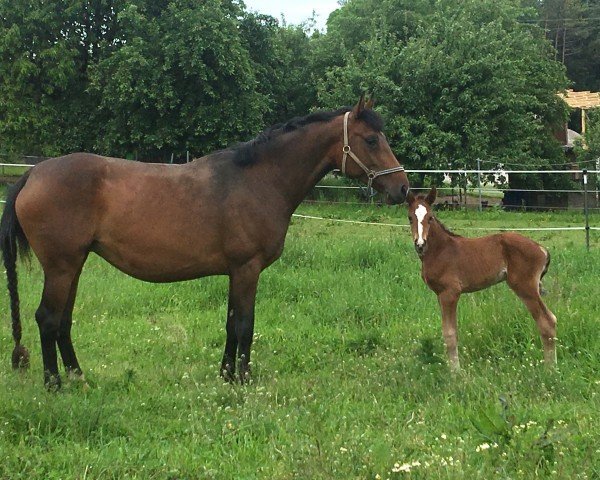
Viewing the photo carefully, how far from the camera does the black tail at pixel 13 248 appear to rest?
5066 mm

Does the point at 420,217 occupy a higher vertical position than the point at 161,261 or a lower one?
higher

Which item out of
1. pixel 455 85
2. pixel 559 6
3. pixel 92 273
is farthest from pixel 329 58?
pixel 559 6

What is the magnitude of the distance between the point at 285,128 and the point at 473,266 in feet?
6.73

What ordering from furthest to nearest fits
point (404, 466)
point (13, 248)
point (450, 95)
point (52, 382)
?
point (450, 95) → point (13, 248) → point (52, 382) → point (404, 466)

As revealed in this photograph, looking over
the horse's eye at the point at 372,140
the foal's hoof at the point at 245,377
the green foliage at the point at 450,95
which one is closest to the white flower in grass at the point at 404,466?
the foal's hoof at the point at 245,377

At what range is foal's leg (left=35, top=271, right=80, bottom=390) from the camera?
4.89 metres

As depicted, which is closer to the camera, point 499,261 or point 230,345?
point 499,261

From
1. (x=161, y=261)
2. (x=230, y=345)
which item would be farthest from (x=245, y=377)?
(x=161, y=261)

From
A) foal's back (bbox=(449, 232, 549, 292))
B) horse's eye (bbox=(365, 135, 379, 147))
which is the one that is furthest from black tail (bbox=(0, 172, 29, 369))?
foal's back (bbox=(449, 232, 549, 292))

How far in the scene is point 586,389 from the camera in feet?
14.6

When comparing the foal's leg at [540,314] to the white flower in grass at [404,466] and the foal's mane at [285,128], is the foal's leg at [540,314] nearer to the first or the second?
the foal's mane at [285,128]

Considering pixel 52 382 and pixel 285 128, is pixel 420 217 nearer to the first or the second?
pixel 285 128

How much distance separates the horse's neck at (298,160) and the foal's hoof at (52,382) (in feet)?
7.76

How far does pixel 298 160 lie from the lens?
534cm
